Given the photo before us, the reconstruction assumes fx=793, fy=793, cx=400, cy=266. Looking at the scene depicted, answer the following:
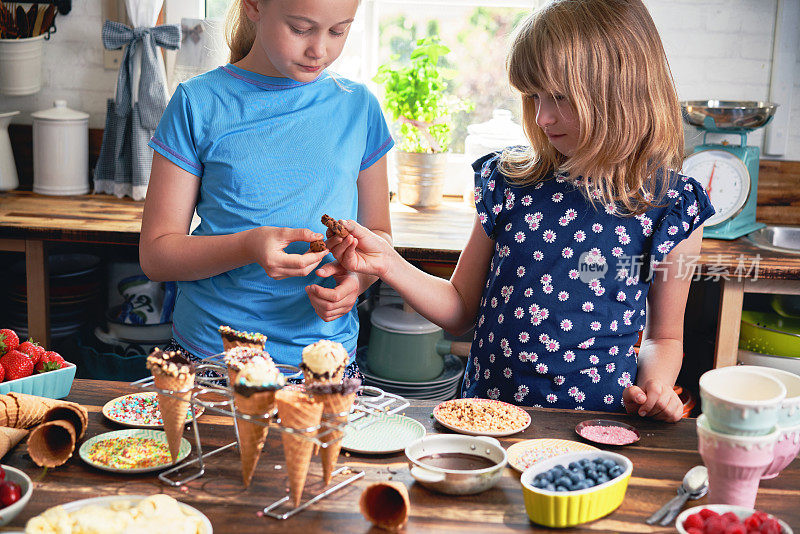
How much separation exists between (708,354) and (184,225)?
199cm

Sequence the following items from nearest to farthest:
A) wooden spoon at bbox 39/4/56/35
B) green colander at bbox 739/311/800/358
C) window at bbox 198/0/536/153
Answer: green colander at bbox 739/311/800/358 → wooden spoon at bbox 39/4/56/35 → window at bbox 198/0/536/153

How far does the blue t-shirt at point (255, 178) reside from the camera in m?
1.59

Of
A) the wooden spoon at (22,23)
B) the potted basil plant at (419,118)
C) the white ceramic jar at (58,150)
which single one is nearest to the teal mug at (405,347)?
the potted basil plant at (419,118)

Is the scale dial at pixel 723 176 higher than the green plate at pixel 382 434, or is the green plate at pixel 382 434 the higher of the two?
the scale dial at pixel 723 176

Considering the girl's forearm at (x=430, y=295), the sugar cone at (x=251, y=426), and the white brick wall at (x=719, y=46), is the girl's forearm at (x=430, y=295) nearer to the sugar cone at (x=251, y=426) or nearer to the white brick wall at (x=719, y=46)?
the sugar cone at (x=251, y=426)

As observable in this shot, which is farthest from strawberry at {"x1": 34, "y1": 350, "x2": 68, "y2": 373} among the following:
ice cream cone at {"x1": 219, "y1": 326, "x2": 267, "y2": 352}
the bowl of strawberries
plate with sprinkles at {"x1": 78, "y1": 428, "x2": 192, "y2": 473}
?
ice cream cone at {"x1": 219, "y1": 326, "x2": 267, "y2": 352}

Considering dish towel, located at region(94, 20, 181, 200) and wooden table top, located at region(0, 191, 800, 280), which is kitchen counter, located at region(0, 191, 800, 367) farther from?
dish towel, located at region(94, 20, 181, 200)

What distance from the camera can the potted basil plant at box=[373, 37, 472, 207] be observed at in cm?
309

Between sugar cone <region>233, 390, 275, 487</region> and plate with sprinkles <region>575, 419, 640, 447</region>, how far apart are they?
1.76 feet

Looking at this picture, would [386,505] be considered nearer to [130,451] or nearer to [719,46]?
[130,451]

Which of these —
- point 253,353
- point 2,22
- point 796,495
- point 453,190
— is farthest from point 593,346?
point 2,22

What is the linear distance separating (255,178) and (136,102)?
165 centimetres

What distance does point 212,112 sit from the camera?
1.60 m

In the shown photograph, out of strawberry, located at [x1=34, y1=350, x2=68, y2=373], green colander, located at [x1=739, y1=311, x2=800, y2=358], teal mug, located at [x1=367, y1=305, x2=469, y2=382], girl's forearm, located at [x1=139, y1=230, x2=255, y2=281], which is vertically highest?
girl's forearm, located at [x1=139, y1=230, x2=255, y2=281]
